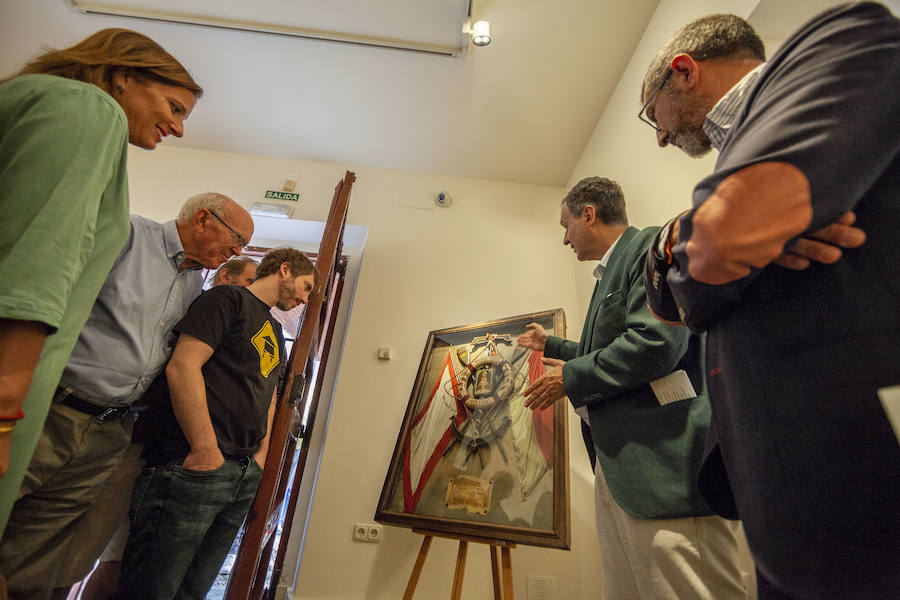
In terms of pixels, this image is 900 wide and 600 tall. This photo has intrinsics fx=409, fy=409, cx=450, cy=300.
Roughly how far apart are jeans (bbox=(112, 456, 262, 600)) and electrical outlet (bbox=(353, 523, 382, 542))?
3.34 feet

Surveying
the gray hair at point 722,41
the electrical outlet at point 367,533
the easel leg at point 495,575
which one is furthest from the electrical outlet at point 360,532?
the gray hair at point 722,41

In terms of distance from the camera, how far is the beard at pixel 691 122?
0.88 meters

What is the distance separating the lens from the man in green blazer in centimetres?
90

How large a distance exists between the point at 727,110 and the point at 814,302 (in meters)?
0.45

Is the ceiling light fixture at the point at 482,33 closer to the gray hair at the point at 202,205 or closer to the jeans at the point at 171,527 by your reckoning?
the gray hair at the point at 202,205

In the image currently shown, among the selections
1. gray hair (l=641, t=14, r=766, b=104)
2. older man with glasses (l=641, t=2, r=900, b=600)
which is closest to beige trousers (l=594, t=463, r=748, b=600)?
older man with glasses (l=641, t=2, r=900, b=600)

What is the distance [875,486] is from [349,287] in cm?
303

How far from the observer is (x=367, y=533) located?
2279 mm

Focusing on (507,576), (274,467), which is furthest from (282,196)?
(507,576)

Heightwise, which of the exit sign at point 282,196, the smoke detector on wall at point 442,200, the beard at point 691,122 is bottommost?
the beard at point 691,122

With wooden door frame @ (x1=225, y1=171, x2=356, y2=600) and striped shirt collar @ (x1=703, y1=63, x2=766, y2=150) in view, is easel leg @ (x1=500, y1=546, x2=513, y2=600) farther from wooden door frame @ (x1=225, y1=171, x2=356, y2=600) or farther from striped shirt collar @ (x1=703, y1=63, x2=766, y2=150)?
striped shirt collar @ (x1=703, y1=63, x2=766, y2=150)

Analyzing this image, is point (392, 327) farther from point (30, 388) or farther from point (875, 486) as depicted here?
point (875, 486)

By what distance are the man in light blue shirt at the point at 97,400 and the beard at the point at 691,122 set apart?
1485mm

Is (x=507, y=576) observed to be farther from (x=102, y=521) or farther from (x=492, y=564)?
(x=102, y=521)
